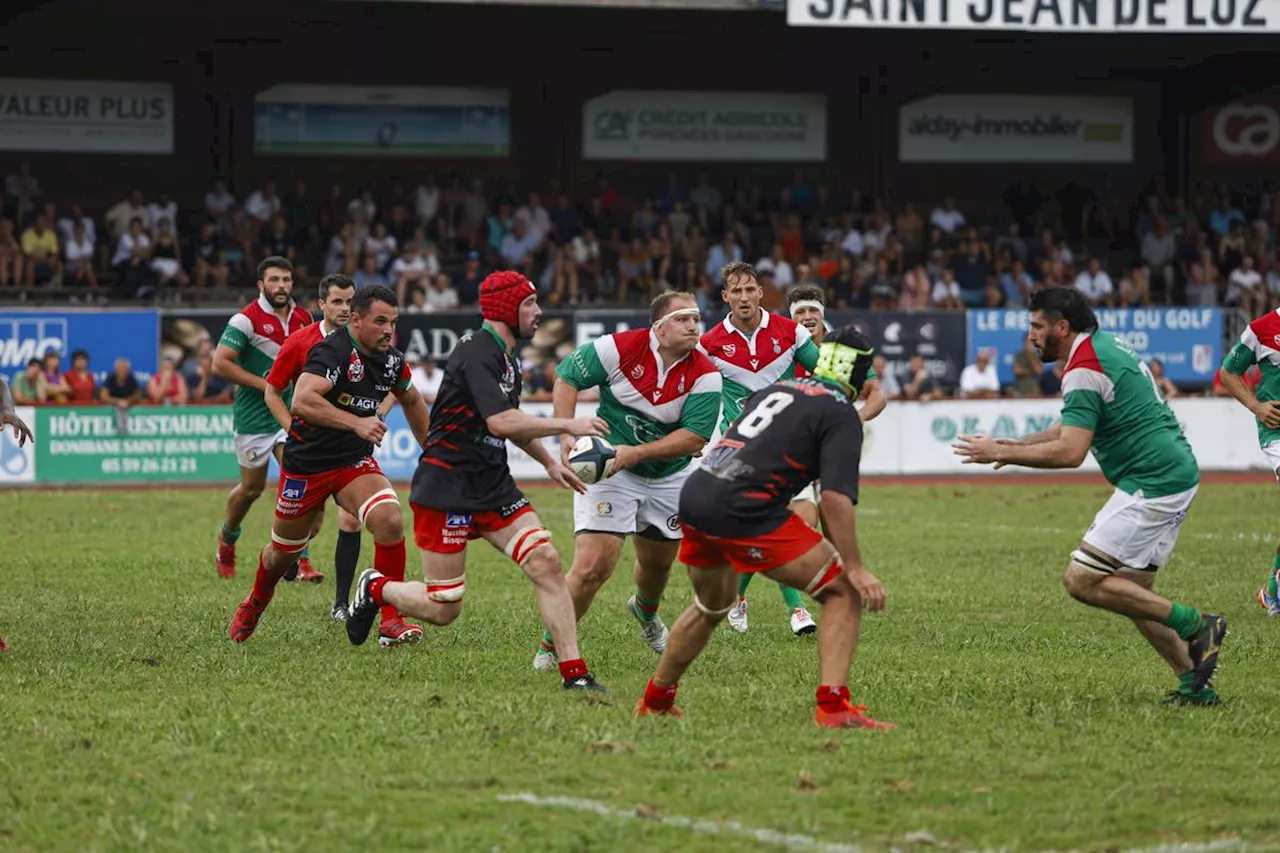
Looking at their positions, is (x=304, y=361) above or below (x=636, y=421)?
above

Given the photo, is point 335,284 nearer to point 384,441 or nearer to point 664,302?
point 664,302

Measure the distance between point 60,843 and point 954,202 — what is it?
3355 cm

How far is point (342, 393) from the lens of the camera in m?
10.4

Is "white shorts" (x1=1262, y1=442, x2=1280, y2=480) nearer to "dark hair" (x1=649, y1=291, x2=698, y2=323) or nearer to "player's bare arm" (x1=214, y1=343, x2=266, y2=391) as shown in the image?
"dark hair" (x1=649, y1=291, x2=698, y2=323)

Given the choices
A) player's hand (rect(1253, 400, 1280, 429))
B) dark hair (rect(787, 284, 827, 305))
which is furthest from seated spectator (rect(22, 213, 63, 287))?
player's hand (rect(1253, 400, 1280, 429))

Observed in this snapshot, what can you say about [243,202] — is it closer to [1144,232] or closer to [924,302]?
[924,302]

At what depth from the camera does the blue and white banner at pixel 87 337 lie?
88.9 ft

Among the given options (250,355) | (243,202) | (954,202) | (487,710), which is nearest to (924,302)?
(954,202)

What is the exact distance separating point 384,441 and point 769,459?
17403mm

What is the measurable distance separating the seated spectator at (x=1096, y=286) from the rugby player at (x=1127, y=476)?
1003 inches

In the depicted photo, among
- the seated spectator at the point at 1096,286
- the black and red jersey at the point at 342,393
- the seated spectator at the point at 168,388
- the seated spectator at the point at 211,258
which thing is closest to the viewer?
the black and red jersey at the point at 342,393

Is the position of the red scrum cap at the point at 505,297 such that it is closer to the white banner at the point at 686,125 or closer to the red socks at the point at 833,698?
the red socks at the point at 833,698

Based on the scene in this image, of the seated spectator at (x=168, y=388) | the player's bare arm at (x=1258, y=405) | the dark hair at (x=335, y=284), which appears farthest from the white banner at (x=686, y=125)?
the dark hair at (x=335, y=284)

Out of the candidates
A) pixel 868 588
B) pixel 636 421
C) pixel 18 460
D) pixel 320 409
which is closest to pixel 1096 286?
pixel 18 460
